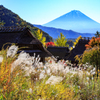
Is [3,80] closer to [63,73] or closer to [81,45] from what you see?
[63,73]

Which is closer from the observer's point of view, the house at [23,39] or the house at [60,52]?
the house at [23,39]

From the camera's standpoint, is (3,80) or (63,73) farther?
(63,73)

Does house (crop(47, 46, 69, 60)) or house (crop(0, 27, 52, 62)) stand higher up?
house (crop(0, 27, 52, 62))

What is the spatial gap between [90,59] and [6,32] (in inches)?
354

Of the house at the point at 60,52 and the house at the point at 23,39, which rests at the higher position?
the house at the point at 23,39

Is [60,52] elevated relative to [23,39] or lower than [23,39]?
lower

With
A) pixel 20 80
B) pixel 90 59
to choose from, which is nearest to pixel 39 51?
pixel 90 59

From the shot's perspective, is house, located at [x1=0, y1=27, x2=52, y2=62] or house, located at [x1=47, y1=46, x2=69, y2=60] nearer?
house, located at [x1=0, y1=27, x2=52, y2=62]

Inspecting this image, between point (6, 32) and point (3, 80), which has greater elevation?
point (6, 32)

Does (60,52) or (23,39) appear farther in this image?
(60,52)

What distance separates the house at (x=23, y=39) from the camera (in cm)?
1284

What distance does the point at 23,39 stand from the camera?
42.8 ft

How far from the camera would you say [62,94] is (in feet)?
10.7

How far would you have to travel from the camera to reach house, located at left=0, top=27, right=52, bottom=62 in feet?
42.1
